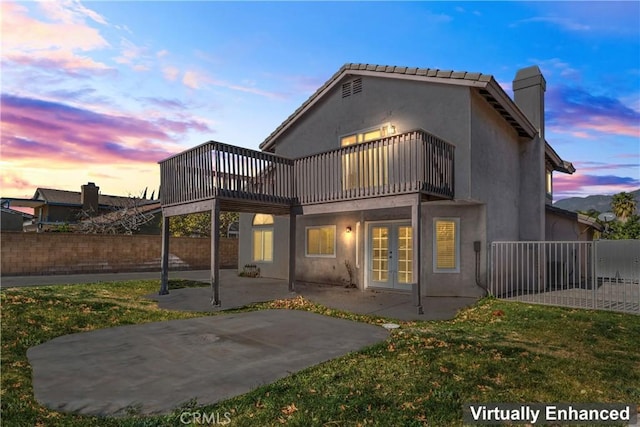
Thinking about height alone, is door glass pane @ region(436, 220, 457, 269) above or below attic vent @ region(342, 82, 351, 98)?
below

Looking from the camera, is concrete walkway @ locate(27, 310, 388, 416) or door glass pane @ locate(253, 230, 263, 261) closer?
concrete walkway @ locate(27, 310, 388, 416)

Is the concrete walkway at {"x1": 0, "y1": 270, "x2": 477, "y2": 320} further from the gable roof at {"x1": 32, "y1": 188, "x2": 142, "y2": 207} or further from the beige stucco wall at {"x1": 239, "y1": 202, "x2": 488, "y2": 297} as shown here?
the gable roof at {"x1": 32, "y1": 188, "x2": 142, "y2": 207}

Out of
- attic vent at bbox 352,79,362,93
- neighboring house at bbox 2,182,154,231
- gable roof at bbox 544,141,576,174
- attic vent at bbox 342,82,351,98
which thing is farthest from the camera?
neighboring house at bbox 2,182,154,231

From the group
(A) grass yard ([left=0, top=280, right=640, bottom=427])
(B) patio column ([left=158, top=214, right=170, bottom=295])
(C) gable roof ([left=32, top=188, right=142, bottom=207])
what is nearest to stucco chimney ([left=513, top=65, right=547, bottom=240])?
(A) grass yard ([left=0, top=280, right=640, bottom=427])

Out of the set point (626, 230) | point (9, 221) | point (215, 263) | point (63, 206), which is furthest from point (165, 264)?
point (626, 230)

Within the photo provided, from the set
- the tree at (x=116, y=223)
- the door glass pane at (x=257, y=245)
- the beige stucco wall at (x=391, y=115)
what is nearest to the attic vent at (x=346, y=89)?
the beige stucco wall at (x=391, y=115)

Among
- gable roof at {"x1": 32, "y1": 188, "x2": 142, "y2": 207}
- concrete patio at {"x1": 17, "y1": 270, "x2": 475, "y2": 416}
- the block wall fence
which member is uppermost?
gable roof at {"x1": 32, "y1": 188, "x2": 142, "y2": 207}

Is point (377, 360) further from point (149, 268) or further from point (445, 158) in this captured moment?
point (149, 268)

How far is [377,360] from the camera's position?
5137 millimetres

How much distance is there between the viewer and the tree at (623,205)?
29453mm

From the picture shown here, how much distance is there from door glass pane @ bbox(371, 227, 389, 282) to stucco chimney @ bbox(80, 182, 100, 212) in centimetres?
2588

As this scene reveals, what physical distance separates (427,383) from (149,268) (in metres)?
18.1

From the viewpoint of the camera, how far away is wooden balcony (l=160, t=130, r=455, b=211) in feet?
32.0

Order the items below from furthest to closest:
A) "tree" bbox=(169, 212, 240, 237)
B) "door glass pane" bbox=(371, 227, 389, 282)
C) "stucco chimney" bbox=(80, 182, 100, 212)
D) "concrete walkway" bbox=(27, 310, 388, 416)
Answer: "stucco chimney" bbox=(80, 182, 100, 212) < "tree" bbox=(169, 212, 240, 237) < "door glass pane" bbox=(371, 227, 389, 282) < "concrete walkway" bbox=(27, 310, 388, 416)
